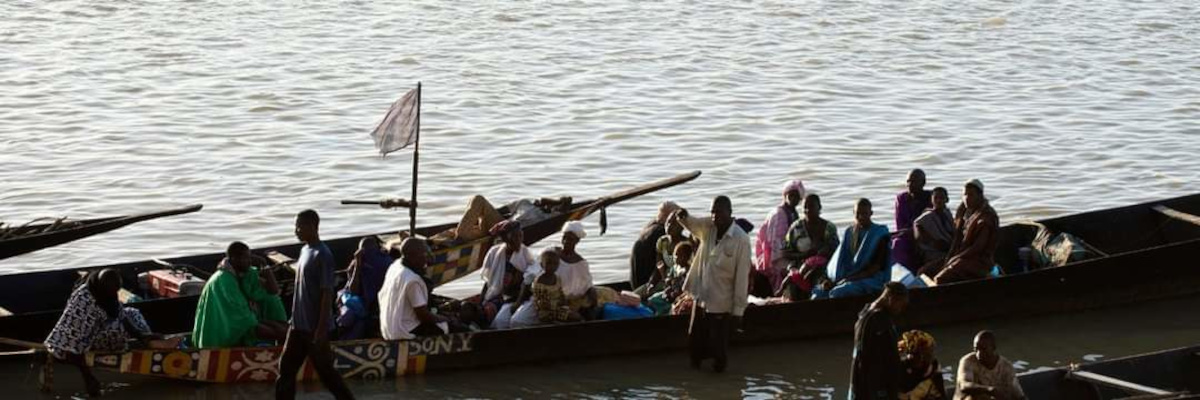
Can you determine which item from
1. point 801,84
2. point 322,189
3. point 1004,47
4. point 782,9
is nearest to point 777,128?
point 801,84

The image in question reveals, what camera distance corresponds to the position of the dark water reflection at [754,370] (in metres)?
12.2

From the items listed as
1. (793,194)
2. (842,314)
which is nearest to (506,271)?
Result: (793,194)

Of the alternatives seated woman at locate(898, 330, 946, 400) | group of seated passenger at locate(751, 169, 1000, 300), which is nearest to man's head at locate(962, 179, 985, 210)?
group of seated passenger at locate(751, 169, 1000, 300)

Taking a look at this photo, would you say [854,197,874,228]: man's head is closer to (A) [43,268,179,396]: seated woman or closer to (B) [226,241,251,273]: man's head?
(B) [226,241,251,273]: man's head

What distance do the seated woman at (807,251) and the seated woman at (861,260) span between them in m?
0.14

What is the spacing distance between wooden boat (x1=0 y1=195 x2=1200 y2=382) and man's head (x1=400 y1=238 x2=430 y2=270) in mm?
633

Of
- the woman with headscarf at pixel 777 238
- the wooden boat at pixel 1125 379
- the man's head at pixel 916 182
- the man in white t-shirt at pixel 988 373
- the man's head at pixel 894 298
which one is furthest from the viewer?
the man's head at pixel 916 182

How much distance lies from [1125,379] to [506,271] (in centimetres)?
420

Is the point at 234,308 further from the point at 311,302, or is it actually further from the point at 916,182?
the point at 916,182

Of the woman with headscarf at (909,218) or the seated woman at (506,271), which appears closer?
the seated woman at (506,271)

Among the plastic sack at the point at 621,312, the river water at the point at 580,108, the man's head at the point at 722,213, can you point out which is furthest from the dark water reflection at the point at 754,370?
the man's head at the point at 722,213

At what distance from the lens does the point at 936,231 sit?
44.6 ft

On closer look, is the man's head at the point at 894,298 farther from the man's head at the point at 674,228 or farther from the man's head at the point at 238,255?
the man's head at the point at 238,255

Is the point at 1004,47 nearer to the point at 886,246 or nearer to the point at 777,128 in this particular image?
the point at 777,128
